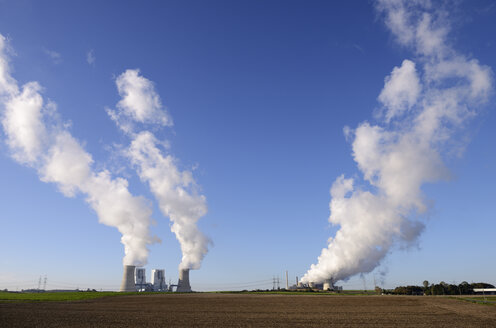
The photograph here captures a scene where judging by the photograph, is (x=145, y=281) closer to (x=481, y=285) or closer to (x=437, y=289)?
(x=437, y=289)

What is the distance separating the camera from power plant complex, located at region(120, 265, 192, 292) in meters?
116

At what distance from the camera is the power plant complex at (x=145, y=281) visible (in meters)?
116

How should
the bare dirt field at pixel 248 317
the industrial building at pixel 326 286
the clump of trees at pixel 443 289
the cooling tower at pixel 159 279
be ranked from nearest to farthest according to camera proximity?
the bare dirt field at pixel 248 317
the clump of trees at pixel 443 289
the industrial building at pixel 326 286
the cooling tower at pixel 159 279

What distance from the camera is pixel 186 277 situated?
127 meters

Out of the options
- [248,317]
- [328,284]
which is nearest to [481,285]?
[328,284]

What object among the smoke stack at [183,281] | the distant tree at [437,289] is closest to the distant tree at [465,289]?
the distant tree at [437,289]

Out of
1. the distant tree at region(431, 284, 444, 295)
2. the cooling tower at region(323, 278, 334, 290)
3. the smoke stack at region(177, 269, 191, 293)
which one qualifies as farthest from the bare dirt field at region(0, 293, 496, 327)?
the cooling tower at region(323, 278, 334, 290)

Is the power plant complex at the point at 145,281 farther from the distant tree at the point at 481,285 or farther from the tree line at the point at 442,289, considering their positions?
the distant tree at the point at 481,285

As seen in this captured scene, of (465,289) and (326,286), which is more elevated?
(465,289)

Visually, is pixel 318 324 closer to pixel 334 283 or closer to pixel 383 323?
pixel 383 323

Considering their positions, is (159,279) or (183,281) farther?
(159,279)

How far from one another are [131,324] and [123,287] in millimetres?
100676

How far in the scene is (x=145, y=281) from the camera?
164750 millimetres

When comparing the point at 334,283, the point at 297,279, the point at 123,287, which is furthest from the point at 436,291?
the point at 123,287
